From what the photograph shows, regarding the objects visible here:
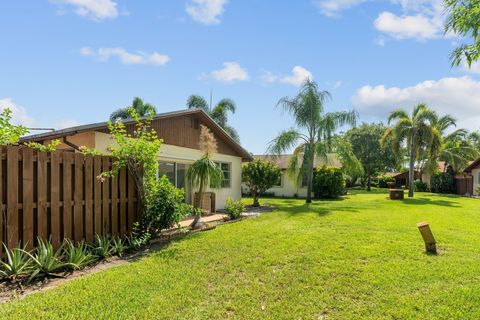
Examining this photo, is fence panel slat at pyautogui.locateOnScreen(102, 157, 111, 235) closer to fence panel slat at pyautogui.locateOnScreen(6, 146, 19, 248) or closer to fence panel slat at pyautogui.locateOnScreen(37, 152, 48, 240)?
fence panel slat at pyautogui.locateOnScreen(37, 152, 48, 240)

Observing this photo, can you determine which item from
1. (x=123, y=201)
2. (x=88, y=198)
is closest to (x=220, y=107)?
(x=123, y=201)

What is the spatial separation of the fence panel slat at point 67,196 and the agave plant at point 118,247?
0.89 m

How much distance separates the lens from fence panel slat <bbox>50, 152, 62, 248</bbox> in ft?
18.3

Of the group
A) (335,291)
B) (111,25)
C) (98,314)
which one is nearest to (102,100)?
(111,25)

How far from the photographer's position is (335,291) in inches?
176

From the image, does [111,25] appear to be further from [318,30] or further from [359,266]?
[359,266]

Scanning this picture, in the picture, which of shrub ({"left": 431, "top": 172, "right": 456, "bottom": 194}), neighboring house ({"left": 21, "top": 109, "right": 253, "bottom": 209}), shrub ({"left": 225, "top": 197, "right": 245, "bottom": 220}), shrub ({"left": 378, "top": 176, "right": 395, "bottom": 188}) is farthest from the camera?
shrub ({"left": 378, "top": 176, "right": 395, "bottom": 188})

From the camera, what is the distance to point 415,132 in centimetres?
2283

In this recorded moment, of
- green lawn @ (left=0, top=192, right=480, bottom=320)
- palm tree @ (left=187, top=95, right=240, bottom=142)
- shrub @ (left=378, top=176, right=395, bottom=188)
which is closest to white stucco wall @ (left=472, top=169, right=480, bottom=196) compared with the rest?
shrub @ (left=378, top=176, right=395, bottom=188)

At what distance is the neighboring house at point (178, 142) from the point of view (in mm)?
9023

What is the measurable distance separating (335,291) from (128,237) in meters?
4.76

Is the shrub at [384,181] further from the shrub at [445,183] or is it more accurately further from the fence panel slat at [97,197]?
the fence panel slat at [97,197]

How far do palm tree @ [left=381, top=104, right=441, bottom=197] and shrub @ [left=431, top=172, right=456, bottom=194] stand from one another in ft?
34.1

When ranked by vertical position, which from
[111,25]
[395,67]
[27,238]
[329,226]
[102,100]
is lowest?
[329,226]
